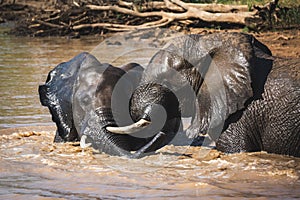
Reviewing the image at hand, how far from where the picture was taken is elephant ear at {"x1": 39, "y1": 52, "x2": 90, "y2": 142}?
658 centimetres

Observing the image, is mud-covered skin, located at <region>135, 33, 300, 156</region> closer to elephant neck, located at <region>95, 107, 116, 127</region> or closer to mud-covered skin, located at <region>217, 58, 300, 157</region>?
mud-covered skin, located at <region>217, 58, 300, 157</region>

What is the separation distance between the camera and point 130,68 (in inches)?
262

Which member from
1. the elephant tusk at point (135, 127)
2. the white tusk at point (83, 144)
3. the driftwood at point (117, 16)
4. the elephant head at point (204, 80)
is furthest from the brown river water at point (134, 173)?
the driftwood at point (117, 16)

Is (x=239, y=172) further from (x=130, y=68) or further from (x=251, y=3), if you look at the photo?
(x=251, y=3)

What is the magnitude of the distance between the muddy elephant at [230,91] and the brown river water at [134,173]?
18cm

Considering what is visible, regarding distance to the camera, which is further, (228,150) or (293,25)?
(293,25)

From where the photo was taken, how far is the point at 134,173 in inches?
212

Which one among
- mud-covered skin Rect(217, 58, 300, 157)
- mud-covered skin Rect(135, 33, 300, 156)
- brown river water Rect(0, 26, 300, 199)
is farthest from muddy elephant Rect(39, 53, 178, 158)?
mud-covered skin Rect(217, 58, 300, 157)

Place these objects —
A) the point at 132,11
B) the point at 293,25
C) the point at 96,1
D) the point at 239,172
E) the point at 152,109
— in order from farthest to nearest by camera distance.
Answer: the point at 96,1 → the point at 132,11 → the point at 293,25 → the point at 152,109 → the point at 239,172

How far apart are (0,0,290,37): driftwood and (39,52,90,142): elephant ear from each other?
7.89m

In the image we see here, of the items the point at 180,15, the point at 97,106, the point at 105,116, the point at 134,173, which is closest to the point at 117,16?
the point at 180,15

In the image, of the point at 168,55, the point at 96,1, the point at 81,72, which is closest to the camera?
the point at 168,55

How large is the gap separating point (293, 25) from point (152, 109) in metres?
8.71

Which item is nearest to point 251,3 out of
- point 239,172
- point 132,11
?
point 132,11
